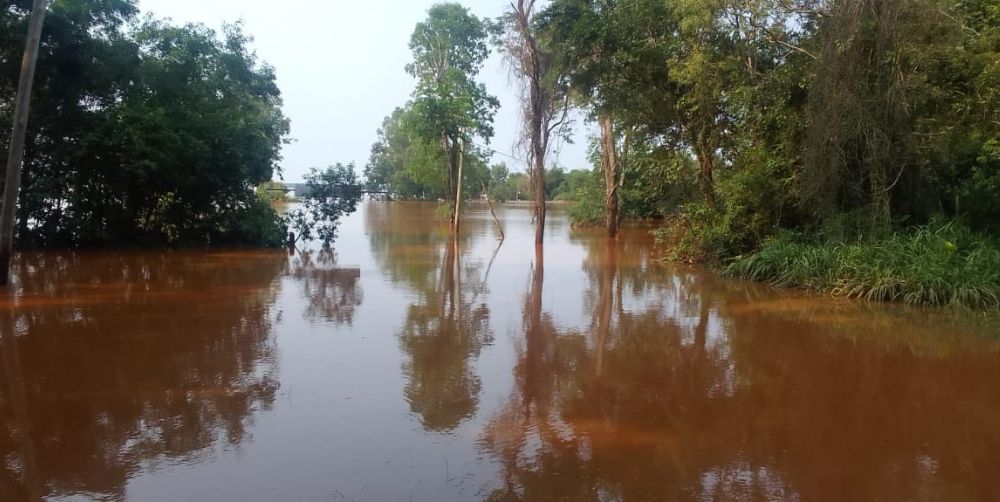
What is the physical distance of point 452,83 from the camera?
23516 millimetres

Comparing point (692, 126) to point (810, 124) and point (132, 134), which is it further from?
point (132, 134)

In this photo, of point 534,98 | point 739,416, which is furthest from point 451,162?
point 739,416

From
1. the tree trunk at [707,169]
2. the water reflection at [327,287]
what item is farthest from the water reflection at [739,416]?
the tree trunk at [707,169]

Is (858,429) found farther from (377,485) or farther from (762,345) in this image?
(377,485)

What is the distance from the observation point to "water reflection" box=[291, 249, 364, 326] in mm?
10196

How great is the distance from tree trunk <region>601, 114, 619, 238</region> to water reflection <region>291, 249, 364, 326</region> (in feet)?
36.4

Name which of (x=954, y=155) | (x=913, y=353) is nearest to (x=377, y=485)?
(x=913, y=353)

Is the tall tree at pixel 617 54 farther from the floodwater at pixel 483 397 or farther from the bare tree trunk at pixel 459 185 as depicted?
the bare tree trunk at pixel 459 185

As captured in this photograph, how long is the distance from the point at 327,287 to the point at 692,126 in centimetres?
Answer: 964

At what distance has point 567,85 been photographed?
20.2 m

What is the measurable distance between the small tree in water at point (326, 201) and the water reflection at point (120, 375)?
8.10m

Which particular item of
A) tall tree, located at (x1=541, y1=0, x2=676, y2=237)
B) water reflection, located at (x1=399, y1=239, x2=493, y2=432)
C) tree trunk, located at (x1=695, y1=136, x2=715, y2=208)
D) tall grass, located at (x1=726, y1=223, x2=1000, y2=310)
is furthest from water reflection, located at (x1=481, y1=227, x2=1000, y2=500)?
tall tree, located at (x1=541, y1=0, x2=676, y2=237)

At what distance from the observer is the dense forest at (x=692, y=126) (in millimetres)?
12070

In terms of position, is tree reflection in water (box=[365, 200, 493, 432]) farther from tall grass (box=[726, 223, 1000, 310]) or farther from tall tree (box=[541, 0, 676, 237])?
tall grass (box=[726, 223, 1000, 310])
